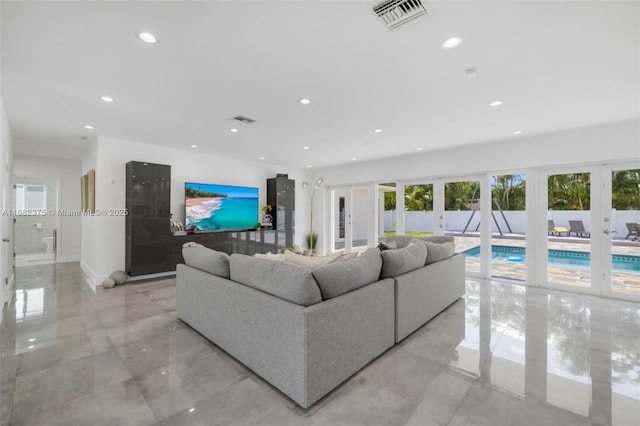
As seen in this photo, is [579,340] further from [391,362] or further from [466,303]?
[391,362]

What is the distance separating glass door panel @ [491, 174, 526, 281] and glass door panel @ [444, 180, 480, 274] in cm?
28

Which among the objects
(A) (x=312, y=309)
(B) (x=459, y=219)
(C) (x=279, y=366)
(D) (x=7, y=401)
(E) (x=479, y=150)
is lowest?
(D) (x=7, y=401)

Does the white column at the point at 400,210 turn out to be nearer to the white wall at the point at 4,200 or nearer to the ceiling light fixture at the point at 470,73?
the ceiling light fixture at the point at 470,73

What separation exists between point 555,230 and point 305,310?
4921 mm

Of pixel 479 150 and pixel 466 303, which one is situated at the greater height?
pixel 479 150

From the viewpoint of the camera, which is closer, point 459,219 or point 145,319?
point 145,319

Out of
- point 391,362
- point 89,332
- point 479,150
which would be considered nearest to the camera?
point 391,362

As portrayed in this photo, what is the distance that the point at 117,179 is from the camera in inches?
197

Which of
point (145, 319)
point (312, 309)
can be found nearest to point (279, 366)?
point (312, 309)

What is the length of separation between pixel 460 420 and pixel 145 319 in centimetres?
320

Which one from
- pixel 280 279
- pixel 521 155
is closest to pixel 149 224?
pixel 280 279

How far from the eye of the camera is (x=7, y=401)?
1.85 meters

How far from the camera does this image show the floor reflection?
6.29 ft

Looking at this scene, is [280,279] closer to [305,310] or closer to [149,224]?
[305,310]
